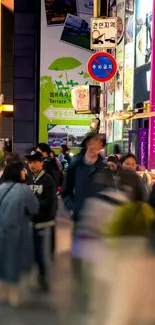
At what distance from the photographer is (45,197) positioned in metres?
6.25

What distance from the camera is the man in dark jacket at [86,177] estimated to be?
17.2 ft

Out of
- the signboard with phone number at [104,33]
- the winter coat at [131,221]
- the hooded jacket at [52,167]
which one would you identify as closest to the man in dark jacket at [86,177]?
the winter coat at [131,221]

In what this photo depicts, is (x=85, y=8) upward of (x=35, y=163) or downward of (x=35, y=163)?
upward

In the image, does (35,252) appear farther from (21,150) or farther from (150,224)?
(21,150)

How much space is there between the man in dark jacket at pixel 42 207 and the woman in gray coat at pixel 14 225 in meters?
0.61

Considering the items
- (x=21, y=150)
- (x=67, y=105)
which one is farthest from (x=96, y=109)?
(x=21, y=150)

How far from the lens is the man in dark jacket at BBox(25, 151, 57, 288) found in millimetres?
6152

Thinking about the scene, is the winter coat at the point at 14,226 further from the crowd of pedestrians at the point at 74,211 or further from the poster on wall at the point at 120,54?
the poster on wall at the point at 120,54

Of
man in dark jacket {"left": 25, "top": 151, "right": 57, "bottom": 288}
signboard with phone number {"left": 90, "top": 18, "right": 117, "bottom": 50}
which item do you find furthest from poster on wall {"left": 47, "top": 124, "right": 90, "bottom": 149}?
man in dark jacket {"left": 25, "top": 151, "right": 57, "bottom": 288}

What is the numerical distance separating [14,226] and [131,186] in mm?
1552

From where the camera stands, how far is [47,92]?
2025cm

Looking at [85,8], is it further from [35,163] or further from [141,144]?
[35,163]

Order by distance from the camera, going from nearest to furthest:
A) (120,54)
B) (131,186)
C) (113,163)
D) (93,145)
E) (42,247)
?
(131,186), (93,145), (42,247), (113,163), (120,54)

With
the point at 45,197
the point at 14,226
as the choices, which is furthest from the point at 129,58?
the point at 14,226
